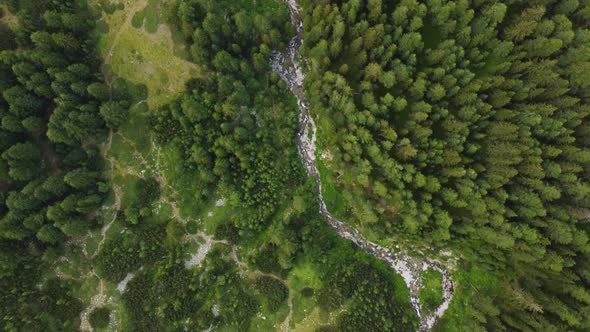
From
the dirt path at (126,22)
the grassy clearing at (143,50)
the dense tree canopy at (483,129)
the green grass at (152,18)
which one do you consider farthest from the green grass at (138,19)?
the dense tree canopy at (483,129)

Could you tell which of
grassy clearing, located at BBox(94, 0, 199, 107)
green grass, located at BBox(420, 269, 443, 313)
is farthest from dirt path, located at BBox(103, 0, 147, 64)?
green grass, located at BBox(420, 269, 443, 313)

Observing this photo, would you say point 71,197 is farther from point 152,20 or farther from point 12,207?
point 152,20

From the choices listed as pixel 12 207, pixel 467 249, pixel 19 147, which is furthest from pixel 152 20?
pixel 467 249

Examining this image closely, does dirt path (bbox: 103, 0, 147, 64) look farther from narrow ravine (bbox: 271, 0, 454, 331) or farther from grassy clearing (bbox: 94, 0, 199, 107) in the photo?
narrow ravine (bbox: 271, 0, 454, 331)

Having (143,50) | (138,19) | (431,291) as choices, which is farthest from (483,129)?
(138,19)

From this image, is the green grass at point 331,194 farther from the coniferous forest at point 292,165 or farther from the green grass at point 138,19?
the green grass at point 138,19

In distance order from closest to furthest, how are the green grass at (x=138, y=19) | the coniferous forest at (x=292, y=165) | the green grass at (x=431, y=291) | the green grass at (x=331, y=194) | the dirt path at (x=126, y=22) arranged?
the coniferous forest at (x=292, y=165), the green grass at (x=138, y=19), the dirt path at (x=126, y=22), the green grass at (x=431, y=291), the green grass at (x=331, y=194)
